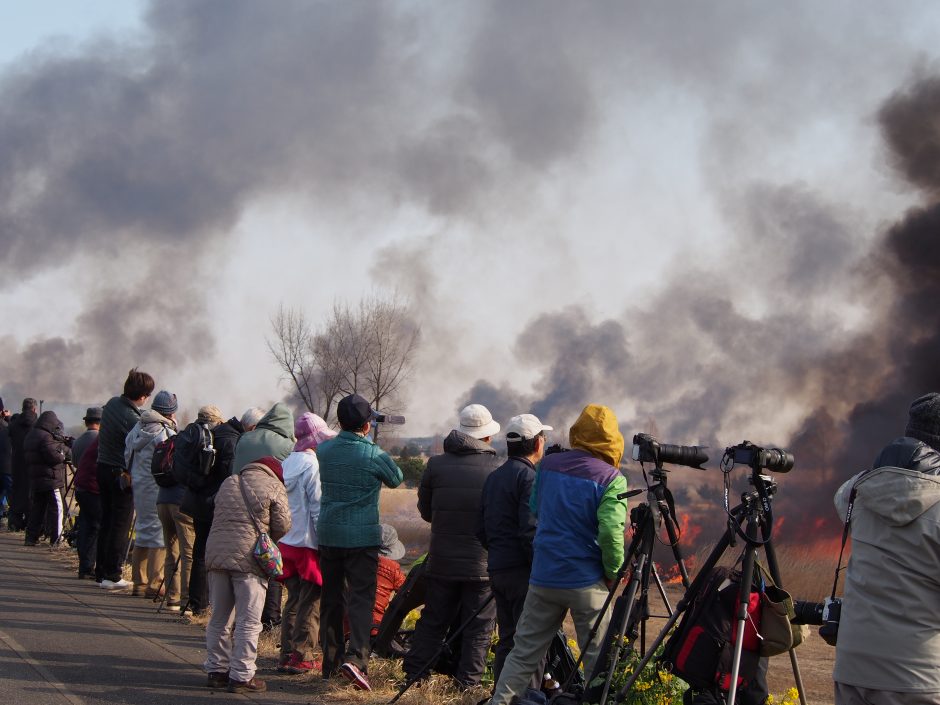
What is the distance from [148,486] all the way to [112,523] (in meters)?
1.04

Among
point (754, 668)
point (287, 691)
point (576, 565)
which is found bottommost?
point (287, 691)

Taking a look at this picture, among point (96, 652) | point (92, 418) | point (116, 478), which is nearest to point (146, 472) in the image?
point (116, 478)

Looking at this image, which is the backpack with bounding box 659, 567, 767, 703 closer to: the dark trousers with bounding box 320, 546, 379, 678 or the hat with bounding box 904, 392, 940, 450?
the hat with bounding box 904, 392, 940, 450

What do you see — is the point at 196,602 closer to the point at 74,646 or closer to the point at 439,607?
the point at 74,646

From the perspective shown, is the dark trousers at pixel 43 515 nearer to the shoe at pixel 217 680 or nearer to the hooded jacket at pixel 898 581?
the shoe at pixel 217 680

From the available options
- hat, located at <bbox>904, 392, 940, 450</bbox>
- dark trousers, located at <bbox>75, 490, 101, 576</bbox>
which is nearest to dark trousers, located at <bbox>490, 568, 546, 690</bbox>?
hat, located at <bbox>904, 392, 940, 450</bbox>

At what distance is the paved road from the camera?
6.62 meters

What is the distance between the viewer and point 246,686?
6859 millimetres

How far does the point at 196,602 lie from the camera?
9688mm

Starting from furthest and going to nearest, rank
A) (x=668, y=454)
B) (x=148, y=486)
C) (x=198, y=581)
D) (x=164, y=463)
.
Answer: (x=148, y=486) < (x=164, y=463) < (x=198, y=581) < (x=668, y=454)

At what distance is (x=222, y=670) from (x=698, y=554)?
22.0m

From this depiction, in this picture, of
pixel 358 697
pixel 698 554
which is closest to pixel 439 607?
pixel 358 697

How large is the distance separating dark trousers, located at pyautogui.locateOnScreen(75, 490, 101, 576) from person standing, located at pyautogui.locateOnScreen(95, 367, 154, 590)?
16.3 inches

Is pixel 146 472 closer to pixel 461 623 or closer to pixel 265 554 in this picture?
pixel 265 554
